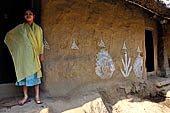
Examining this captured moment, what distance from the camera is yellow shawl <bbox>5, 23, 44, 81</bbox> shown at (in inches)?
72.1

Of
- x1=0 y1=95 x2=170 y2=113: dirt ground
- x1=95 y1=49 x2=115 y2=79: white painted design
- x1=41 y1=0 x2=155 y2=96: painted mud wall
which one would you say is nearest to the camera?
x1=0 y1=95 x2=170 y2=113: dirt ground

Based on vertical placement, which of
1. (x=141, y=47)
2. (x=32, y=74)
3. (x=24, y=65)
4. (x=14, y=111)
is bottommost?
(x=14, y=111)

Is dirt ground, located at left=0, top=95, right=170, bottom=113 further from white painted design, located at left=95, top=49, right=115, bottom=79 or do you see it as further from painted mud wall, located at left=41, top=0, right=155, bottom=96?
white painted design, located at left=95, top=49, right=115, bottom=79

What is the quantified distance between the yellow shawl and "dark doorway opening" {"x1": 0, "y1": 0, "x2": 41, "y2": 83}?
16.2 inches

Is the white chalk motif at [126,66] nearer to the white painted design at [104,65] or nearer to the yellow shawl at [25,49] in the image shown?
the white painted design at [104,65]

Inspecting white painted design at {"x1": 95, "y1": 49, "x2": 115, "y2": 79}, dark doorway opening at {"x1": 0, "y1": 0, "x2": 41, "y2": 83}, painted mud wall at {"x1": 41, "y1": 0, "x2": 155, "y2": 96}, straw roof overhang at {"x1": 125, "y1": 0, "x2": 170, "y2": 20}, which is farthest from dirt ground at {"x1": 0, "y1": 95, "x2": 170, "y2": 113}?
straw roof overhang at {"x1": 125, "y1": 0, "x2": 170, "y2": 20}

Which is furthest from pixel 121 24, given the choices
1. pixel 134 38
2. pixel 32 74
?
pixel 32 74

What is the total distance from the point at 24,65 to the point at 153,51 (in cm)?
424

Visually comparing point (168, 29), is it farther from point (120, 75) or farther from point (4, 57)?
point (4, 57)

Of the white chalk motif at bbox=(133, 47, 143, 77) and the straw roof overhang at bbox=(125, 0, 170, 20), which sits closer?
the straw roof overhang at bbox=(125, 0, 170, 20)

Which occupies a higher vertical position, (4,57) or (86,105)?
(4,57)

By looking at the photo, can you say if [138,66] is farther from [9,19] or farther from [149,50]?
[9,19]

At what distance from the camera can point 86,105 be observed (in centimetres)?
216

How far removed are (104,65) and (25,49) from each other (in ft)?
5.06
